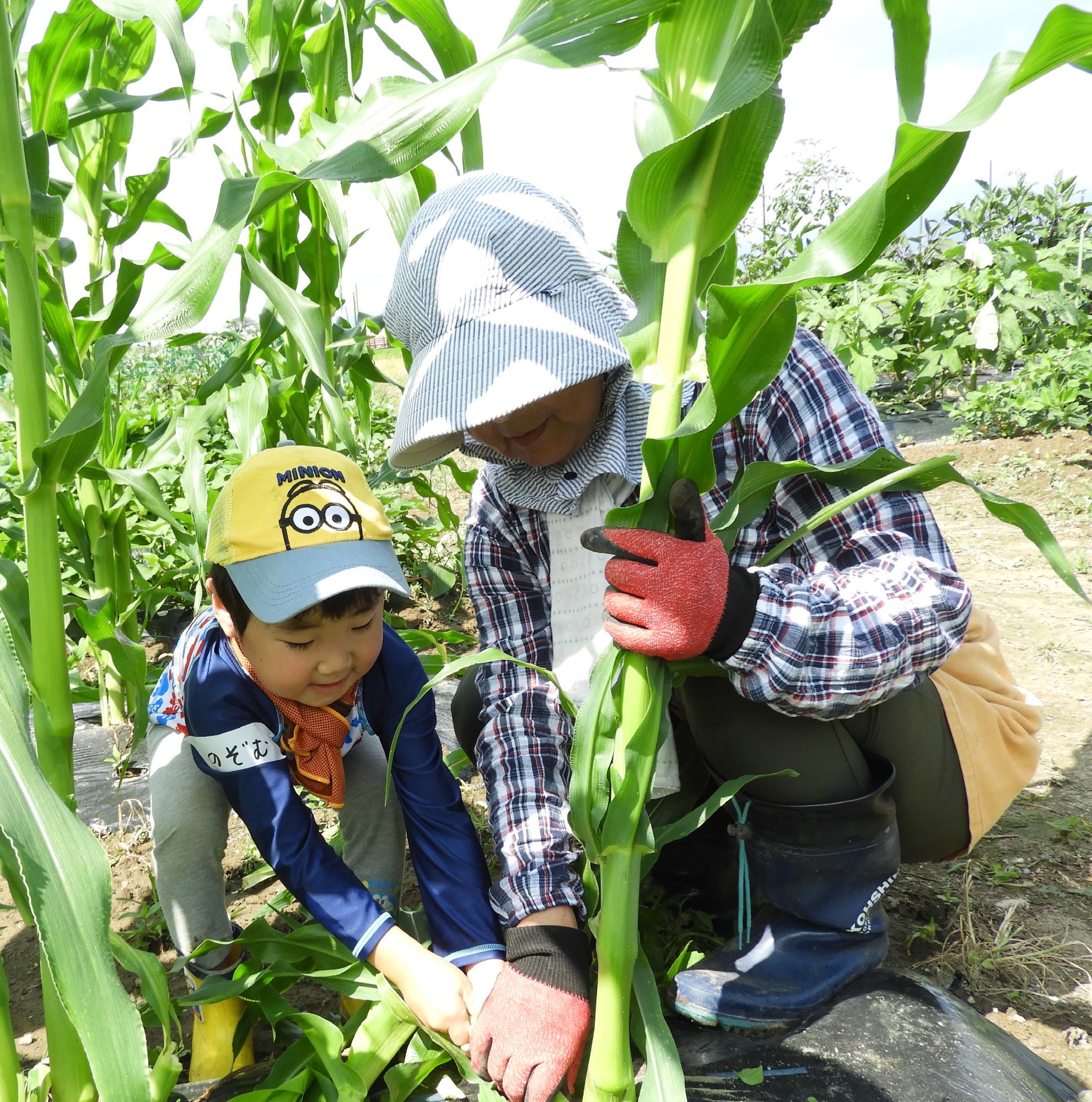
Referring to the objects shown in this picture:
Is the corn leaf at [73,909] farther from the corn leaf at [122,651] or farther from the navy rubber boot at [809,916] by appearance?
the navy rubber boot at [809,916]

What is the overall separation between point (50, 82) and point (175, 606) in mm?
1715

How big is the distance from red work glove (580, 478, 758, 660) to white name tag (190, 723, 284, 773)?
0.56m

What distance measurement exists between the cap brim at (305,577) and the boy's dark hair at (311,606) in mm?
13

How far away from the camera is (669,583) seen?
954 mm

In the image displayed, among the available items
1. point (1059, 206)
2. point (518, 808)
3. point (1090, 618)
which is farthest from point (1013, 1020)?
point (1059, 206)

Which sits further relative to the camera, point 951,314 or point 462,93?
point 951,314

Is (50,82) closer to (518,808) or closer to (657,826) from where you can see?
(518,808)

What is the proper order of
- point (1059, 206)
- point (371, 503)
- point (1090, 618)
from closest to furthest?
point (371, 503) < point (1090, 618) < point (1059, 206)

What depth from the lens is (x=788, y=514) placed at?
129 cm

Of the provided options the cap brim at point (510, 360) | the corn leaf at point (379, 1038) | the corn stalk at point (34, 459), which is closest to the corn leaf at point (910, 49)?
the cap brim at point (510, 360)

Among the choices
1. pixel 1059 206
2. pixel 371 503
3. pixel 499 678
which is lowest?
pixel 499 678

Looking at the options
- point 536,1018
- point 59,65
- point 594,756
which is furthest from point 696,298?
point 59,65

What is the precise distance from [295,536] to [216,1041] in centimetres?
66

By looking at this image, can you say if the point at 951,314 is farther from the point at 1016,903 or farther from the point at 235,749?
the point at 235,749
